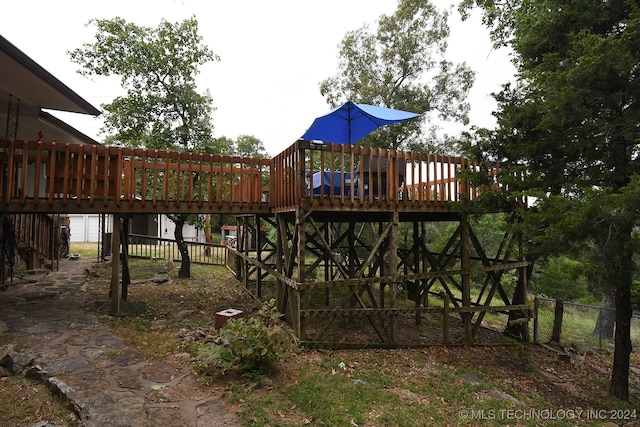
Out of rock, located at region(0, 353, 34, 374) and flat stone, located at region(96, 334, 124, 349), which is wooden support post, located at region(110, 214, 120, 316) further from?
rock, located at region(0, 353, 34, 374)

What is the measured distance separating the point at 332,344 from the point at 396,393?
1.82 m

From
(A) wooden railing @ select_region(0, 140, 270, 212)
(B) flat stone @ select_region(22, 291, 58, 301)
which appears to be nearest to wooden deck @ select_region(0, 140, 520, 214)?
(A) wooden railing @ select_region(0, 140, 270, 212)

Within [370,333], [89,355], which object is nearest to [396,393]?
[370,333]

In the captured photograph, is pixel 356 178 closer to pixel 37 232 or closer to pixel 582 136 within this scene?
pixel 582 136

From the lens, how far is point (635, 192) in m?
3.89

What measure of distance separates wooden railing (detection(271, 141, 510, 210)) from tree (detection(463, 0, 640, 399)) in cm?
102

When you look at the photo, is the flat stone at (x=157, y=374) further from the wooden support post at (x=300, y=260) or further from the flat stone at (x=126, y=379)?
the wooden support post at (x=300, y=260)

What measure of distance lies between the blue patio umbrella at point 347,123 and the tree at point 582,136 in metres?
2.13

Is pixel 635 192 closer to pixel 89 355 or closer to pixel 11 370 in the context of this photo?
pixel 89 355

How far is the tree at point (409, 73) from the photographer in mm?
15547

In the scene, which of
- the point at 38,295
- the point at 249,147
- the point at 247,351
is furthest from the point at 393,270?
the point at 249,147

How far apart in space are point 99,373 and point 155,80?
405 inches

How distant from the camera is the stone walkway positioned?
139 inches

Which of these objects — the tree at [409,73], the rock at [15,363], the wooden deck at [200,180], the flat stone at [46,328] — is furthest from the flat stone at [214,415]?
the tree at [409,73]
